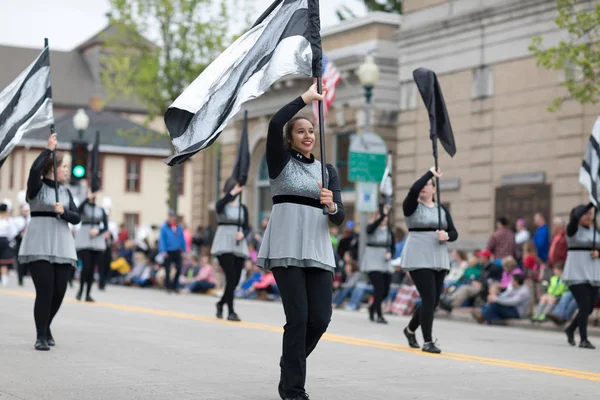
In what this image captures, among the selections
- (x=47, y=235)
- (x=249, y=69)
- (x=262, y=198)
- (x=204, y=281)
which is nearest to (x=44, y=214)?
(x=47, y=235)

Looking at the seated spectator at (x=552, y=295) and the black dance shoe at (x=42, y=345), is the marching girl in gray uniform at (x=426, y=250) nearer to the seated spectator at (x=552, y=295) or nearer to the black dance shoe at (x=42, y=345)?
the black dance shoe at (x=42, y=345)

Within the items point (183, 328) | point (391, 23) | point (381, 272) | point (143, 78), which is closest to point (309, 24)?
point (183, 328)

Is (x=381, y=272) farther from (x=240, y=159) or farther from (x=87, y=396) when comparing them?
(x=87, y=396)

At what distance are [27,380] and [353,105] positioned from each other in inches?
978

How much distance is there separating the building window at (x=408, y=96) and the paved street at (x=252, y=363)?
14251 mm

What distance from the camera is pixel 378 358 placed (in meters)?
11.5

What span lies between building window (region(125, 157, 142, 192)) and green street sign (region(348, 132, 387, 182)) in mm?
47317

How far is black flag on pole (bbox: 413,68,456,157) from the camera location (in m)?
13.3

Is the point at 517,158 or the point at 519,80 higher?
the point at 519,80

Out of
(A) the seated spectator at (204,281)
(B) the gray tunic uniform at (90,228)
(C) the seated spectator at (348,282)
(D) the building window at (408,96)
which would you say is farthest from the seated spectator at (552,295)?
(D) the building window at (408,96)

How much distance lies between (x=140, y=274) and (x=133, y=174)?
40.1 meters

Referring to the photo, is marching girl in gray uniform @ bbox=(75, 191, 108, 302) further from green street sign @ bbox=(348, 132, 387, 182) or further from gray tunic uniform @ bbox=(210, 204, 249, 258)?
green street sign @ bbox=(348, 132, 387, 182)

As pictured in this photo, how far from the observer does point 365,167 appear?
24.6m

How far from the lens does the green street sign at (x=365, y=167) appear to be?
24.5m
